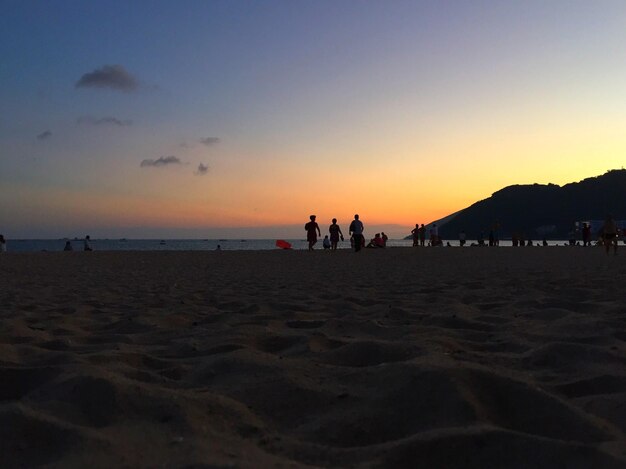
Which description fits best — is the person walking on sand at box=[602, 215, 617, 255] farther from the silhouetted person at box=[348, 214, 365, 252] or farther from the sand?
the sand

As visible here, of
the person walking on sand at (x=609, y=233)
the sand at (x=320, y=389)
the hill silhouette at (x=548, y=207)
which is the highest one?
the hill silhouette at (x=548, y=207)

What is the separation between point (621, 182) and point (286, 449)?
117 metres

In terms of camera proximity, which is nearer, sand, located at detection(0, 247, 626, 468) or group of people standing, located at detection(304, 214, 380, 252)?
sand, located at detection(0, 247, 626, 468)

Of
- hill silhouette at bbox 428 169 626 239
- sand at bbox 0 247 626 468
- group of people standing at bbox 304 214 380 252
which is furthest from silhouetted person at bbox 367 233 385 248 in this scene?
hill silhouette at bbox 428 169 626 239

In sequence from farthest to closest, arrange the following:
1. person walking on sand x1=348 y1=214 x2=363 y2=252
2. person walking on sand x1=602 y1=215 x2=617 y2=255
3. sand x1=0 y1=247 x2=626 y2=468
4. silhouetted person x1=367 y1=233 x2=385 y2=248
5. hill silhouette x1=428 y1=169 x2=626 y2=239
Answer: hill silhouette x1=428 y1=169 x2=626 y2=239 < silhouetted person x1=367 y1=233 x2=385 y2=248 < person walking on sand x1=348 y1=214 x2=363 y2=252 < person walking on sand x1=602 y1=215 x2=617 y2=255 < sand x1=0 y1=247 x2=626 y2=468

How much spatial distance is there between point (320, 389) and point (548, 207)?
116m

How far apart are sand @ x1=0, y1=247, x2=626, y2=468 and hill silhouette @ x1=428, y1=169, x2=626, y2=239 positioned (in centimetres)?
8565

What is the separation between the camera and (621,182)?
102375mm

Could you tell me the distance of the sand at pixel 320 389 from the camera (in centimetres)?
164

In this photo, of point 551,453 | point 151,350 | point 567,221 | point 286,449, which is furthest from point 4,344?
point 567,221

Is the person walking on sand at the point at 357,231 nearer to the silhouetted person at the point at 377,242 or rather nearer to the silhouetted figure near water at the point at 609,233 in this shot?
the silhouetted person at the point at 377,242

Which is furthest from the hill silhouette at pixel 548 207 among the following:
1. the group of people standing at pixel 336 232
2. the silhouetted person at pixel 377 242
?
the group of people standing at pixel 336 232

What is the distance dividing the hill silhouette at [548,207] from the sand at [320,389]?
281 ft

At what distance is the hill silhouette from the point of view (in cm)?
9569
